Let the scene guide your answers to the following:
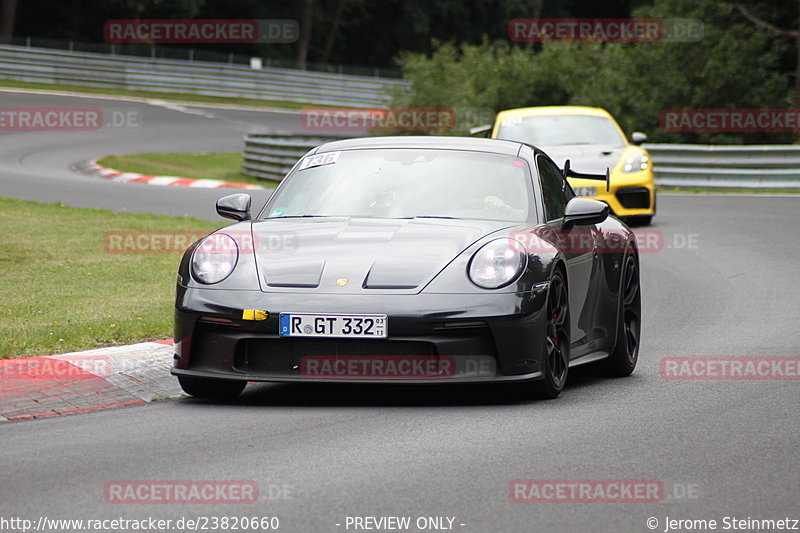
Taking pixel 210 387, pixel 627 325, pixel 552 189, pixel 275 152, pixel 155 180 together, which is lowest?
pixel 155 180

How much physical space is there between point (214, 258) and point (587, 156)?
1090cm

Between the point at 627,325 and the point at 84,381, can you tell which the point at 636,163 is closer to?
the point at 627,325

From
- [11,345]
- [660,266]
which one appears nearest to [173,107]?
[660,266]

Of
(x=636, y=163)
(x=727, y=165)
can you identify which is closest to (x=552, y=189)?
(x=636, y=163)

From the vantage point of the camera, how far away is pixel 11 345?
7707 millimetres

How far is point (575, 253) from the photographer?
292 inches

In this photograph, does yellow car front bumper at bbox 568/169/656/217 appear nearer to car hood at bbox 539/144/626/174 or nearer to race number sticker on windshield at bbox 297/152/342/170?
car hood at bbox 539/144/626/174

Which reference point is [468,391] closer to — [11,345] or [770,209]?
[11,345]

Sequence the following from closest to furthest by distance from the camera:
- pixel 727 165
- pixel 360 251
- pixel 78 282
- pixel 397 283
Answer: pixel 397 283 → pixel 360 251 → pixel 78 282 → pixel 727 165

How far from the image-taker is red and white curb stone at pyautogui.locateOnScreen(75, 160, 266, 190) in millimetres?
24234

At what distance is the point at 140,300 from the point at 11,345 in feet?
7.86

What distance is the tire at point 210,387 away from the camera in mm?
6836

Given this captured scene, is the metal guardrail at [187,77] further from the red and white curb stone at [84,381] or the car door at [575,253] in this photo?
the red and white curb stone at [84,381]

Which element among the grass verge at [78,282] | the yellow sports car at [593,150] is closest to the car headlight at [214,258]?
the grass verge at [78,282]
